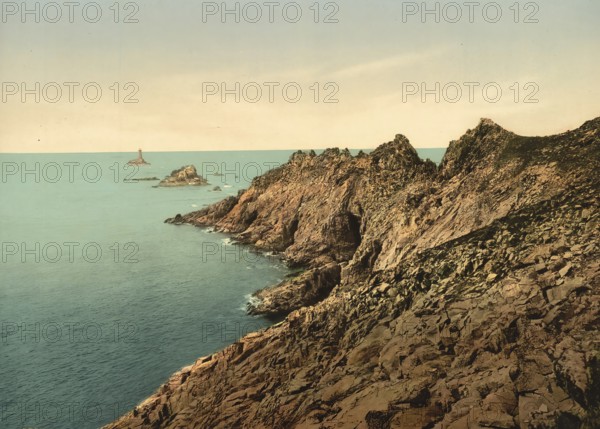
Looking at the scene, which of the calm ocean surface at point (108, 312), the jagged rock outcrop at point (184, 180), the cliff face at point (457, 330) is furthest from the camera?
the jagged rock outcrop at point (184, 180)

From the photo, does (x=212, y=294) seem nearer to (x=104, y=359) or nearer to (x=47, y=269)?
(x=104, y=359)

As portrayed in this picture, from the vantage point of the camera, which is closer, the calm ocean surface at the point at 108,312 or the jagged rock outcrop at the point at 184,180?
the calm ocean surface at the point at 108,312

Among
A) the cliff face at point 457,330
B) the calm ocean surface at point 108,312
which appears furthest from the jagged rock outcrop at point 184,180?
the cliff face at point 457,330

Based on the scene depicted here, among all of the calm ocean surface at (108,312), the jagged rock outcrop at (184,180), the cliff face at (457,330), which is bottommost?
the calm ocean surface at (108,312)

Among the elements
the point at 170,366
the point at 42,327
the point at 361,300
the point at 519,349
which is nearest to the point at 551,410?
the point at 519,349

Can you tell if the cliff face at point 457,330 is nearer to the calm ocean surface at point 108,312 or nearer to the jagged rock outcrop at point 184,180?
the calm ocean surface at point 108,312

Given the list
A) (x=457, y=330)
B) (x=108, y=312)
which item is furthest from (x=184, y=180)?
(x=457, y=330)

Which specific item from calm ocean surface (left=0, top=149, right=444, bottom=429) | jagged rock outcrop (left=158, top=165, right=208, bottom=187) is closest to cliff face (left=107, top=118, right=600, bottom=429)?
calm ocean surface (left=0, top=149, right=444, bottom=429)
